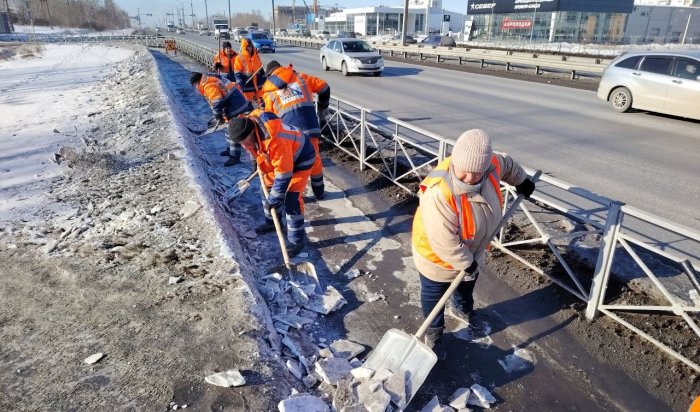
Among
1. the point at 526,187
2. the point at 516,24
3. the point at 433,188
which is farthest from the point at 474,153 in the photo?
the point at 516,24

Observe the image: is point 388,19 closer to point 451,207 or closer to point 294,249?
point 294,249

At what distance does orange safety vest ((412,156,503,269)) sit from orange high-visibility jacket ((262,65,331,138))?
3.21m

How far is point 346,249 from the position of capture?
480cm

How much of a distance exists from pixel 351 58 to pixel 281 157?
14.2 meters

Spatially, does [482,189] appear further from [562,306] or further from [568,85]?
[568,85]

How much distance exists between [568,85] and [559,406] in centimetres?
1403

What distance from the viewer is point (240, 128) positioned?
158 inches

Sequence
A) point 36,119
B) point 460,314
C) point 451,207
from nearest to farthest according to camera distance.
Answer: point 451,207
point 460,314
point 36,119

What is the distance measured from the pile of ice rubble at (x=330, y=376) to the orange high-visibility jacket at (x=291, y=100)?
273cm

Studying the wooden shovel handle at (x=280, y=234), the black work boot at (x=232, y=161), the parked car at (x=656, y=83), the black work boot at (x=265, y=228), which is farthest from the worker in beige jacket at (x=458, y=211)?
the parked car at (x=656, y=83)

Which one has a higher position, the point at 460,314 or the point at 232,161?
the point at 232,161

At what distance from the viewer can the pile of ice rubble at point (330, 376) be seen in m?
2.65

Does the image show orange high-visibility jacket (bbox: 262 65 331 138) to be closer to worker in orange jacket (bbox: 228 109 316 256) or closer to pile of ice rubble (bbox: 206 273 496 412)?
worker in orange jacket (bbox: 228 109 316 256)

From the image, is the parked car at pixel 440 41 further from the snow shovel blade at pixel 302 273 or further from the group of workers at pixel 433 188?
the snow shovel blade at pixel 302 273
